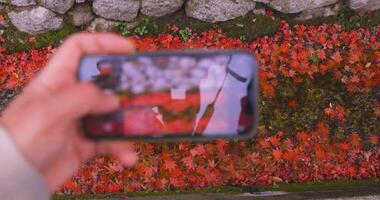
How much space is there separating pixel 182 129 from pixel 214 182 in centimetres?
220

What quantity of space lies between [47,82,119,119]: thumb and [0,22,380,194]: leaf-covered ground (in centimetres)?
235

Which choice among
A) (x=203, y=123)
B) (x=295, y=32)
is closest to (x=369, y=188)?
(x=295, y=32)

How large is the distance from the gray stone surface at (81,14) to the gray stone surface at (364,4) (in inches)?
104

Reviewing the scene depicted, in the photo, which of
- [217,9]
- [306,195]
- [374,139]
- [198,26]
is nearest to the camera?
[306,195]

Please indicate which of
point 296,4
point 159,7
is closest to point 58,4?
point 159,7

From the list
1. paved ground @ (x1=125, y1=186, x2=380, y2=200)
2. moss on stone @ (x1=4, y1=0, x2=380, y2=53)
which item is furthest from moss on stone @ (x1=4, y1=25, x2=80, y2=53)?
paved ground @ (x1=125, y1=186, x2=380, y2=200)

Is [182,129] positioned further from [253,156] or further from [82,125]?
[253,156]

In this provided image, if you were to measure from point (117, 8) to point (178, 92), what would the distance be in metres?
2.98

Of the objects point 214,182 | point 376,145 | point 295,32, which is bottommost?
point 214,182

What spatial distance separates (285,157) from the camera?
444 cm

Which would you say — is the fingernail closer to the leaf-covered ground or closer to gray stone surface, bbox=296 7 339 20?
the leaf-covered ground

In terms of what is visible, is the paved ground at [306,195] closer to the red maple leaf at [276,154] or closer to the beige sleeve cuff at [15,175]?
the red maple leaf at [276,154]

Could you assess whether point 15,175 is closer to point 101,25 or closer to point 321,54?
point 101,25

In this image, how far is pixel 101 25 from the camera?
512cm
